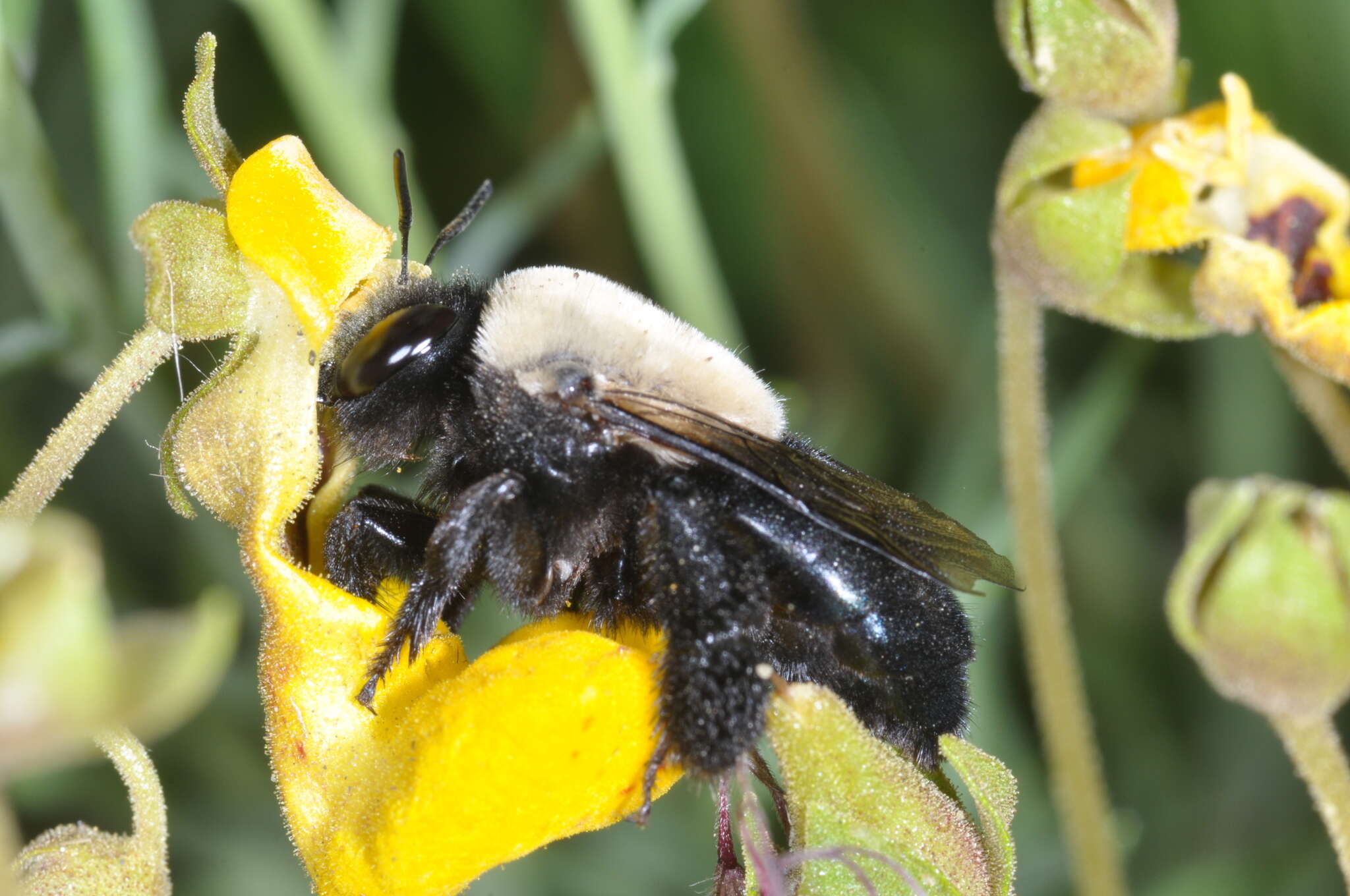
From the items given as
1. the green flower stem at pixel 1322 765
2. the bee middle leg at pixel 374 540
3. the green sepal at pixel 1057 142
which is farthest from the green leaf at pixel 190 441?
the green flower stem at pixel 1322 765

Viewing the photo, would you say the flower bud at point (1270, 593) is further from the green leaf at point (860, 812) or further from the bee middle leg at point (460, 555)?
the bee middle leg at point (460, 555)

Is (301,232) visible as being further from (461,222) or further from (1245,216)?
(1245,216)

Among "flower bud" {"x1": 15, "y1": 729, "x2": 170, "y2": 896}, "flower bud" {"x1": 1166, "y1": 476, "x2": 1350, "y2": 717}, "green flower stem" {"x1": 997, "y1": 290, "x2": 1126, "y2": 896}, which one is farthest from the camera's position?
"green flower stem" {"x1": 997, "y1": 290, "x2": 1126, "y2": 896}

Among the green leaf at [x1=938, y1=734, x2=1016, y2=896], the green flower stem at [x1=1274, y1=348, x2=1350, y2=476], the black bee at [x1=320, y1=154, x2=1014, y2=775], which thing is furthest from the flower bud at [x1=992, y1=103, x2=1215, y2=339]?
the green leaf at [x1=938, y1=734, x2=1016, y2=896]

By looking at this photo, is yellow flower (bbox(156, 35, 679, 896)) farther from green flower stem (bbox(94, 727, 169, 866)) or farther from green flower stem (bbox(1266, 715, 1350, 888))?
green flower stem (bbox(1266, 715, 1350, 888))

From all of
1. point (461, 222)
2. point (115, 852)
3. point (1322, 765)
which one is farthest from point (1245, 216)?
point (115, 852)

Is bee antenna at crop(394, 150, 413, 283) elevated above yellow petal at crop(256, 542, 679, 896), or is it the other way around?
bee antenna at crop(394, 150, 413, 283)

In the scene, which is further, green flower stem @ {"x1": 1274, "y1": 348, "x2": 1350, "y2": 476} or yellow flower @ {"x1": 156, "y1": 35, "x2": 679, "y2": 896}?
green flower stem @ {"x1": 1274, "y1": 348, "x2": 1350, "y2": 476}

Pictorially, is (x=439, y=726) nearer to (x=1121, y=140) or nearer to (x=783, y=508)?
(x=783, y=508)
